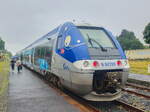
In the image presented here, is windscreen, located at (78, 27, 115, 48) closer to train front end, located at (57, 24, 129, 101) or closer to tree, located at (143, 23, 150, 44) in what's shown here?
train front end, located at (57, 24, 129, 101)

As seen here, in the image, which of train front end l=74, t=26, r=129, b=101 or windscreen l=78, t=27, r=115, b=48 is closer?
train front end l=74, t=26, r=129, b=101

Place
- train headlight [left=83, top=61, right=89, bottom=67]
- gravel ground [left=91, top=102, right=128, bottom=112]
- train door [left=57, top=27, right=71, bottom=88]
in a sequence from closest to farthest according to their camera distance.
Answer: train headlight [left=83, top=61, right=89, bottom=67] < gravel ground [left=91, top=102, right=128, bottom=112] < train door [left=57, top=27, right=71, bottom=88]

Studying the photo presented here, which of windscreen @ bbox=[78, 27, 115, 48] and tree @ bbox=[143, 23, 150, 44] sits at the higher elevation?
tree @ bbox=[143, 23, 150, 44]

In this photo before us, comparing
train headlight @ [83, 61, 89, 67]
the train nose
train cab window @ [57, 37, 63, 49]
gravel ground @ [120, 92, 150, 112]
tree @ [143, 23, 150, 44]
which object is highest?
tree @ [143, 23, 150, 44]

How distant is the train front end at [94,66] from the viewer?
610 cm

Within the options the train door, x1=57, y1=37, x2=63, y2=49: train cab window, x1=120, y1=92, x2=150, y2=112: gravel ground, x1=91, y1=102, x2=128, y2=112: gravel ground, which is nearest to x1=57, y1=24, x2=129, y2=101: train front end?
the train door

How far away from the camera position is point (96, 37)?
7.25 metres

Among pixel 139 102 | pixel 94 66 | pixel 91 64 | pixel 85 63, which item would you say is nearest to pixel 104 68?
pixel 94 66

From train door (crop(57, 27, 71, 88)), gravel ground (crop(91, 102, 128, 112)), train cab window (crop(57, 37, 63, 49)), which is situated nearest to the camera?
gravel ground (crop(91, 102, 128, 112))

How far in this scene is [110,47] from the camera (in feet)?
23.1

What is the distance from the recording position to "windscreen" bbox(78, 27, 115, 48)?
6.91 meters

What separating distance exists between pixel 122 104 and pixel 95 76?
150cm

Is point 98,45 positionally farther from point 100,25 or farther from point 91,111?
point 91,111

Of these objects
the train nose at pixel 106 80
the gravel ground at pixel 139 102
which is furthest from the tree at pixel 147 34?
the train nose at pixel 106 80
